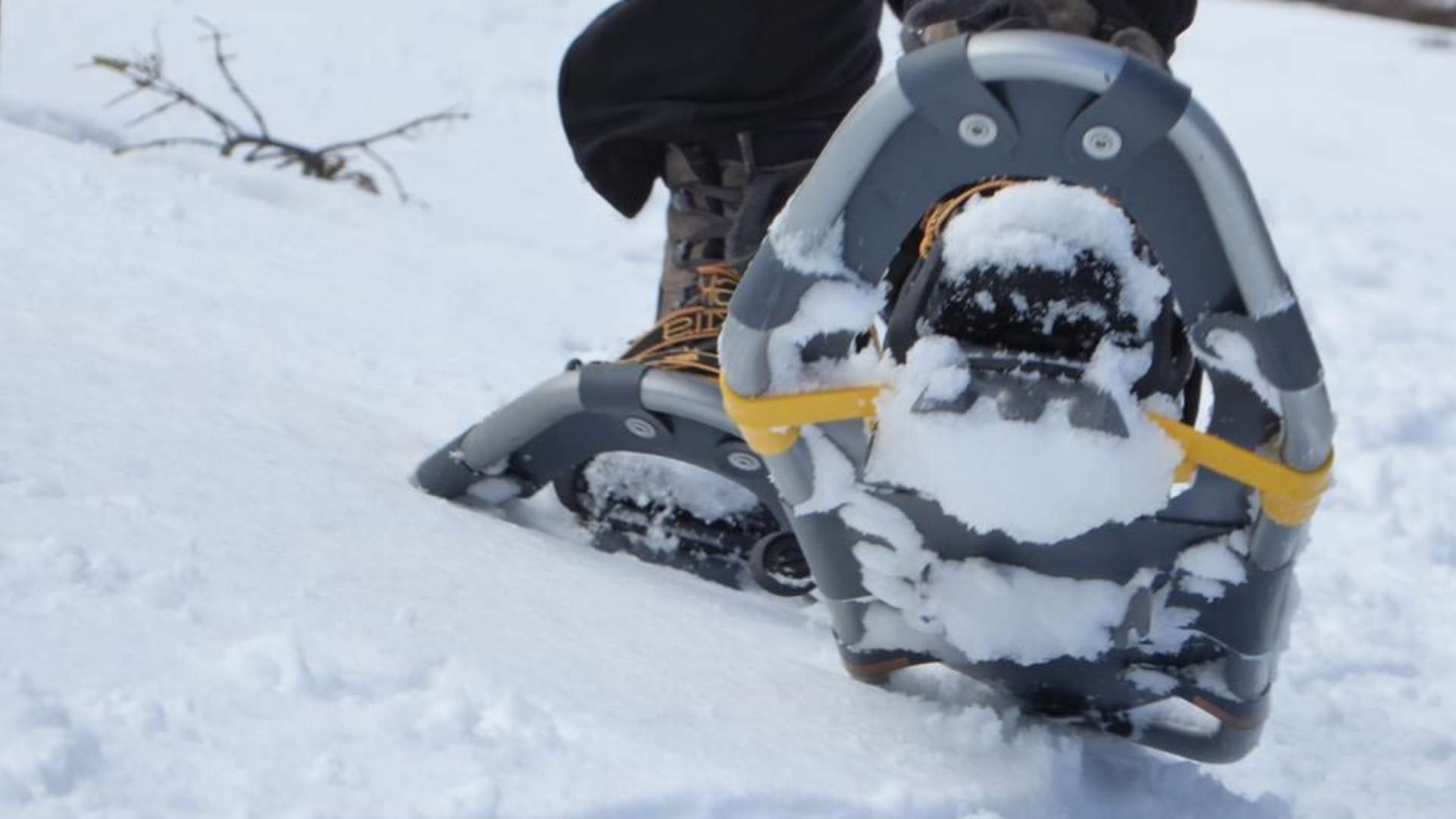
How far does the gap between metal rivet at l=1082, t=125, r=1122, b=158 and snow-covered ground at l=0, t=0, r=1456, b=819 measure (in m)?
0.41

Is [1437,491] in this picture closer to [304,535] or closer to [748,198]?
[748,198]

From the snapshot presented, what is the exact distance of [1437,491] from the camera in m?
2.09

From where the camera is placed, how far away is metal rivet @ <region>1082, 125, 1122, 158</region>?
92 centimetres

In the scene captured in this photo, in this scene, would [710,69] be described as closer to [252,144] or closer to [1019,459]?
[1019,459]

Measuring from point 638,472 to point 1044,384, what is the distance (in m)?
0.63

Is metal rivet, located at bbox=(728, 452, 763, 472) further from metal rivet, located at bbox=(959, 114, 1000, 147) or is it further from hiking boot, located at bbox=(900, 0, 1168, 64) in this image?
metal rivet, located at bbox=(959, 114, 1000, 147)

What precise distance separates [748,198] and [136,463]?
0.64 meters

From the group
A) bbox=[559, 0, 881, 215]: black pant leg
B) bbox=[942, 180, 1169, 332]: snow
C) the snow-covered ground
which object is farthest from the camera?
bbox=[559, 0, 881, 215]: black pant leg

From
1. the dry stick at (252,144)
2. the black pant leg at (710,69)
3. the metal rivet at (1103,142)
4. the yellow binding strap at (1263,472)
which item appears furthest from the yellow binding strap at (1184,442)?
the dry stick at (252,144)

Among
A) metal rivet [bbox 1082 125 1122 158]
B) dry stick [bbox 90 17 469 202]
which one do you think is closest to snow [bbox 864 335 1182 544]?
metal rivet [bbox 1082 125 1122 158]

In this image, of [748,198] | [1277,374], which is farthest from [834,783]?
[748,198]

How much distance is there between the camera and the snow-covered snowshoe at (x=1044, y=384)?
3.07 feet

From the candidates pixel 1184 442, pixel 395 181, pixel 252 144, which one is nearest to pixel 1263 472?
pixel 1184 442

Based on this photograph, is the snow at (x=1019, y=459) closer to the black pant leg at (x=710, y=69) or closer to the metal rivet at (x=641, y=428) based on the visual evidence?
the metal rivet at (x=641, y=428)
